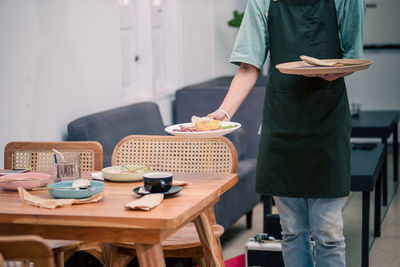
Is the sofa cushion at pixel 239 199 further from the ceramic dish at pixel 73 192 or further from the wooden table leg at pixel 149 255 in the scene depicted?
the wooden table leg at pixel 149 255

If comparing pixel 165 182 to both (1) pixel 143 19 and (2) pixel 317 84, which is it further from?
(1) pixel 143 19

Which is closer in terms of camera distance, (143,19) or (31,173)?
(31,173)

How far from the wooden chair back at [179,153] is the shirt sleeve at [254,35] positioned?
1.43 ft

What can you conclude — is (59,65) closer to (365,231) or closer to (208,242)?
(208,242)

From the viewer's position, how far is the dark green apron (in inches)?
93.7

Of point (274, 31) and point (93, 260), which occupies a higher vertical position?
point (274, 31)

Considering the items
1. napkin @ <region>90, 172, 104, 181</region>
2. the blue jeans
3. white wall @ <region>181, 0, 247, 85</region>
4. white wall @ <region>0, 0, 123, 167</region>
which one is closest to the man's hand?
the blue jeans

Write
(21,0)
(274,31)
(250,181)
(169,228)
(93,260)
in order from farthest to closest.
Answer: (250,181), (93,260), (21,0), (274,31), (169,228)

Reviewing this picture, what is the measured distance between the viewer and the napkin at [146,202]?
185cm

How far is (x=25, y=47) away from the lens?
133 inches

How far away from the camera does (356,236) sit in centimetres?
433

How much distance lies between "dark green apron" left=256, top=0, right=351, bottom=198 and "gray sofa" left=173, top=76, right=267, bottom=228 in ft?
4.79

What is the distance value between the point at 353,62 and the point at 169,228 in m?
0.96

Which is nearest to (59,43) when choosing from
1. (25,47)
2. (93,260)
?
(25,47)
